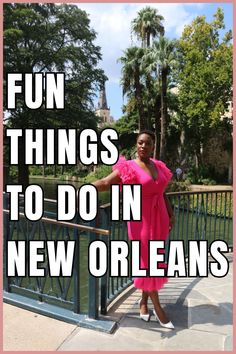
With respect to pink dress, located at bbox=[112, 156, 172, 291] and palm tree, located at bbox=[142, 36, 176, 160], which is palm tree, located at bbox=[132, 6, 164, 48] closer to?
palm tree, located at bbox=[142, 36, 176, 160]

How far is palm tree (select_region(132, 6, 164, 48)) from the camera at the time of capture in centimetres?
3138

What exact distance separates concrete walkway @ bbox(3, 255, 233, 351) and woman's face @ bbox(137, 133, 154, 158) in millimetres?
1456

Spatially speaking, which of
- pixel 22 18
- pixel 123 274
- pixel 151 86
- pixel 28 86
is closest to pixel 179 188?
pixel 151 86

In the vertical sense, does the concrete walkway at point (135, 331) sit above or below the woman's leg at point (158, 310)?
below

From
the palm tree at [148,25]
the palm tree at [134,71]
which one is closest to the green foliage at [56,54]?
the palm tree at [134,71]

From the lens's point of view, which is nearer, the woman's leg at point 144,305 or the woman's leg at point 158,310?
the woman's leg at point 158,310

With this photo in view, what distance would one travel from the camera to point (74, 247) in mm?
3666

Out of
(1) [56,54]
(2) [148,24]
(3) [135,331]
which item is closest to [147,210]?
(3) [135,331]

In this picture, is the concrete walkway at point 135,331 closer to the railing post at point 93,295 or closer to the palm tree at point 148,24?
the railing post at point 93,295

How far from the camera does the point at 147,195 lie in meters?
3.31

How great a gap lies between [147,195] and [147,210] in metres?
0.12

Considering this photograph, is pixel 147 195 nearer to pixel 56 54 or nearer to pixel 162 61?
pixel 56 54

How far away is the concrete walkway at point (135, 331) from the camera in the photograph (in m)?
3.06

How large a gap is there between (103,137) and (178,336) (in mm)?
2422
